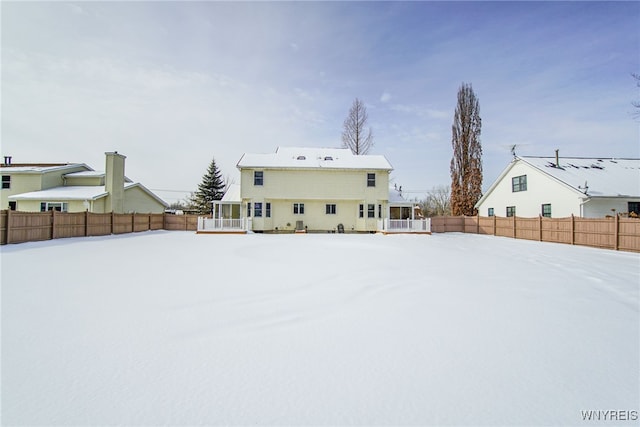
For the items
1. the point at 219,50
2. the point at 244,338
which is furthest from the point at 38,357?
the point at 219,50

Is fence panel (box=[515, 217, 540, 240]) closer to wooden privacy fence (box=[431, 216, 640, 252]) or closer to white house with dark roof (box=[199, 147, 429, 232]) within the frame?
wooden privacy fence (box=[431, 216, 640, 252])

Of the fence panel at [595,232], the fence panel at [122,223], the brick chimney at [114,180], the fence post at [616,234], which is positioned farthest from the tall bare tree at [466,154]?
the brick chimney at [114,180]

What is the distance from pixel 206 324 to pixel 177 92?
14.7 m

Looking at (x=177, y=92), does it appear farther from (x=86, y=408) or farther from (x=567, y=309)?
(x=567, y=309)

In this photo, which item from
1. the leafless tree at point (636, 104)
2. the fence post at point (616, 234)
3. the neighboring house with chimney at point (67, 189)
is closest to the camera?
the leafless tree at point (636, 104)

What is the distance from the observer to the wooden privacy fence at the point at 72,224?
12.7m

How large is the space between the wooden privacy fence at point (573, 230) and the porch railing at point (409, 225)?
5593 millimetres

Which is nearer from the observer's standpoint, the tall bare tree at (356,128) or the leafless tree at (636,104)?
the leafless tree at (636,104)

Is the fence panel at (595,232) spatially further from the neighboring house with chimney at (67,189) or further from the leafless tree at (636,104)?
the neighboring house with chimney at (67,189)

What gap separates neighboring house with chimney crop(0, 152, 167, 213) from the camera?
72.6 feet

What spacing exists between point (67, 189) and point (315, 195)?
21592 mm

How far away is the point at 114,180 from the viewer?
22.8 meters

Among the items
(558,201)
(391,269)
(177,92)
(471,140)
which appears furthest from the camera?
(471,140)

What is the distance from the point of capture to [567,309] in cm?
461
